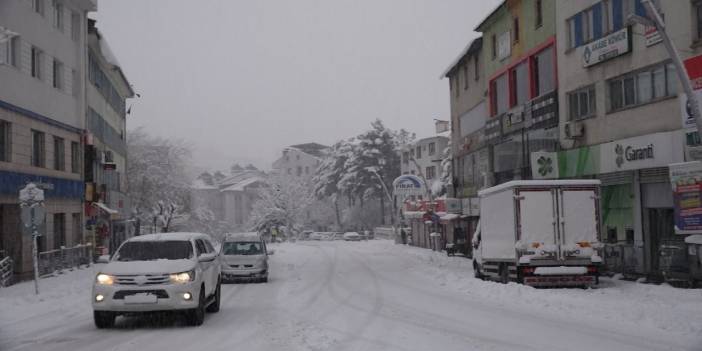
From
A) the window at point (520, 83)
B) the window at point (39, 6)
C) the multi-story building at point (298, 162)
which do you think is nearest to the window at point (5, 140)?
the window at point (39, 6)

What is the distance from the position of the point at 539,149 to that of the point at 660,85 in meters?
9.22

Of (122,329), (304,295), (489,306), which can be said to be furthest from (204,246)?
(489,306)

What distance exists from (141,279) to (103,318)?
1.18 meters

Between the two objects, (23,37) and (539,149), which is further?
(539,149)

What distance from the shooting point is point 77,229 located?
35.2 metres

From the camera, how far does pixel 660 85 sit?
22328mm

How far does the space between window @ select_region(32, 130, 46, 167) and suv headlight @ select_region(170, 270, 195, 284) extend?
19.6 metres

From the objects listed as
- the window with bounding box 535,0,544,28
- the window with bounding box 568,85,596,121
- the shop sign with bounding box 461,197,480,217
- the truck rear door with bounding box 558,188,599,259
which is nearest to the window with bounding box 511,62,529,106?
the window with bounding box 535,0,544,28

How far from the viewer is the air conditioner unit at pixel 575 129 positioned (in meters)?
27.0

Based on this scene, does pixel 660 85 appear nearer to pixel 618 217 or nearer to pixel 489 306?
pixel 618 217

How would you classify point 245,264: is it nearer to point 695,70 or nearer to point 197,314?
point 197,314

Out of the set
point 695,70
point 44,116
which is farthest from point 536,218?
point 44,116

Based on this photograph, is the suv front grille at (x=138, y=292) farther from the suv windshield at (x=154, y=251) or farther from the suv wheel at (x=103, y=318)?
the suv windshield at (x=154, y=251)

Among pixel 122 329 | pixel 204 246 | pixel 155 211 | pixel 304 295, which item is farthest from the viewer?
pixel 155 211
